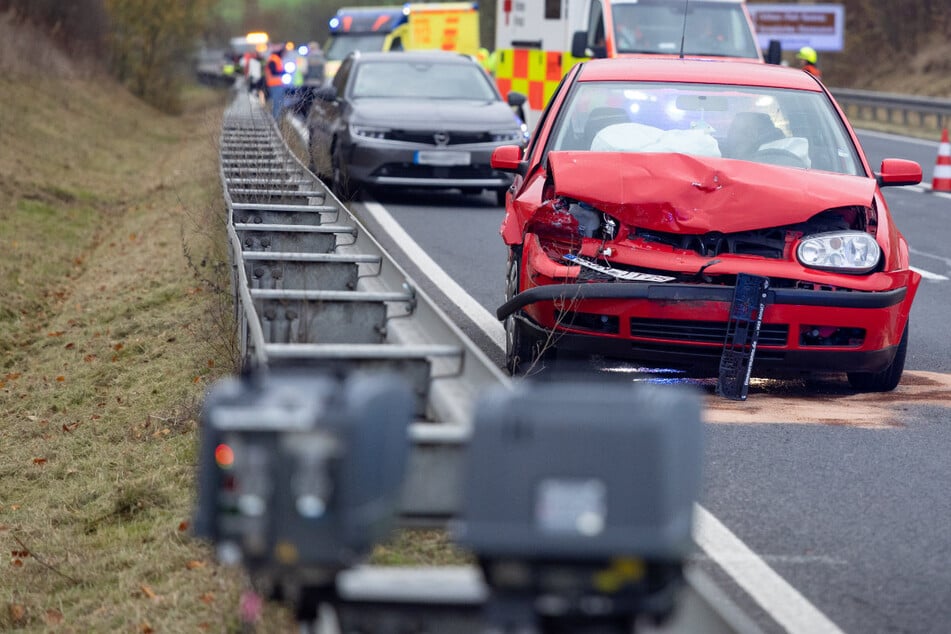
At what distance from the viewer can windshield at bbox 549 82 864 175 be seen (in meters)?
8.22

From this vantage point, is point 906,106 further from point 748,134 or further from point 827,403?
point 827,403

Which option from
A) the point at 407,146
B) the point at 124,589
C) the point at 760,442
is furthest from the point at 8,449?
the point at 407,146

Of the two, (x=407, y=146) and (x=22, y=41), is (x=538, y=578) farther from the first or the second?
(x=22, y=41)

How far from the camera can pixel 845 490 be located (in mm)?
5910

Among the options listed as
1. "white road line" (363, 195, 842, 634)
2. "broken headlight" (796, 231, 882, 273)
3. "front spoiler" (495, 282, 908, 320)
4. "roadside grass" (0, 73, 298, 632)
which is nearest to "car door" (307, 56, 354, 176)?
"roadside grass" (0, 73, 298, 632)

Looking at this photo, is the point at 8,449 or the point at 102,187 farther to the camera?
the point at 102,187

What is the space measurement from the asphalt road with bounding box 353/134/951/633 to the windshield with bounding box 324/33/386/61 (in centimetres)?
2830

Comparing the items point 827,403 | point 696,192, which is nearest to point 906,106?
point 827,403

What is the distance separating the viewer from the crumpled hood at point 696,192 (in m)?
7.20

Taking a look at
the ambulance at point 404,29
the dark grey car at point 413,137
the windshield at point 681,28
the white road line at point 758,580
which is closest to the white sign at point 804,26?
the ambulance at point 404,29

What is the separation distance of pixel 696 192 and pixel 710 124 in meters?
1.24

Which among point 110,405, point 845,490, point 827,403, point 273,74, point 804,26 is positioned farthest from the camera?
point 804,26

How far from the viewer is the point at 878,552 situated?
5.13 metres

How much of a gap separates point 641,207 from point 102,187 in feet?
53.5
